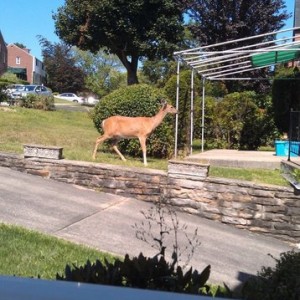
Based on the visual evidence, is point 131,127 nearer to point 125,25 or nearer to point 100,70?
point 125,25

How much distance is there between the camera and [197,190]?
8.48 m

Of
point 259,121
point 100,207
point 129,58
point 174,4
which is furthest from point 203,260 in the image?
point 129,58

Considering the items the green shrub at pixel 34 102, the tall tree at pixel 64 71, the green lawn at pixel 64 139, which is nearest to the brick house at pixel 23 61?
the tall tree at pixel 64 71

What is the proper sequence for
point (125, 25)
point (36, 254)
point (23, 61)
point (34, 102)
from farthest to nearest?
point (23, 61)
point (125, 25)
point (34, 102)
point (36, 254)

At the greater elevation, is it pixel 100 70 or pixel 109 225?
pixel 100 70

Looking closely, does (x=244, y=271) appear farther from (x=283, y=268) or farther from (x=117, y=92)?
(x=117, y=92)

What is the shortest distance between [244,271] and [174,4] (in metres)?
24.1

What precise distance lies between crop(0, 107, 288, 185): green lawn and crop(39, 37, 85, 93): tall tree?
49907 millimetres

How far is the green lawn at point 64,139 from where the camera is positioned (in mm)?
10008

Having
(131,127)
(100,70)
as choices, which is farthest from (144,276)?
(100,70)

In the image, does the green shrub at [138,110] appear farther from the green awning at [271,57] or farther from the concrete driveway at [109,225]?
the concrete driveway at [109,225]

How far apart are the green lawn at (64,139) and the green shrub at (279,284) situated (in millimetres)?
5083

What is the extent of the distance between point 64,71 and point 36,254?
73.6 m

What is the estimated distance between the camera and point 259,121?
16203 mm
